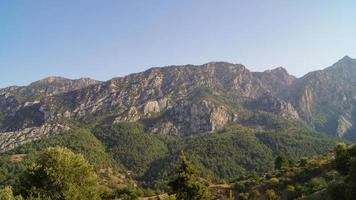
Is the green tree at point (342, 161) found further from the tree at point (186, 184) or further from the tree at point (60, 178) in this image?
the tree at point (60, 178)

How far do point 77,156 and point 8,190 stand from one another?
14.5 meters

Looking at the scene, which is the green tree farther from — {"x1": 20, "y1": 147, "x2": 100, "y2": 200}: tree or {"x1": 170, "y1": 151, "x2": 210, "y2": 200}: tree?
{"x1": 20, "y1": 147, "x2": 100, "y2": 200}: tree

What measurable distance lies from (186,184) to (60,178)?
21.0m

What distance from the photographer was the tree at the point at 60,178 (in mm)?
57675

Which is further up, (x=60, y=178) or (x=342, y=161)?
(x=60, y=178)

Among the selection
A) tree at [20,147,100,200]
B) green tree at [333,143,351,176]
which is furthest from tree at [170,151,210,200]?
green tree at [333,143,351,176]

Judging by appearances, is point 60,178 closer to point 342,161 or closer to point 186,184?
point 186,184

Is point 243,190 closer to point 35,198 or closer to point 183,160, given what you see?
point 183,160

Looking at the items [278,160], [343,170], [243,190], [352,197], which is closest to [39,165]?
[352,197]

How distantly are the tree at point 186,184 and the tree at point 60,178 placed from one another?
560 inches

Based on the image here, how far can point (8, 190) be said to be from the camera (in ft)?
Result: 169

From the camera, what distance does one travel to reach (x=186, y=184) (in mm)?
66500

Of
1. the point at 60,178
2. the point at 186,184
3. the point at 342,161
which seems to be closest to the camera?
the point at 60,178

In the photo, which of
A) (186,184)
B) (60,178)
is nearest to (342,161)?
(186,184)
